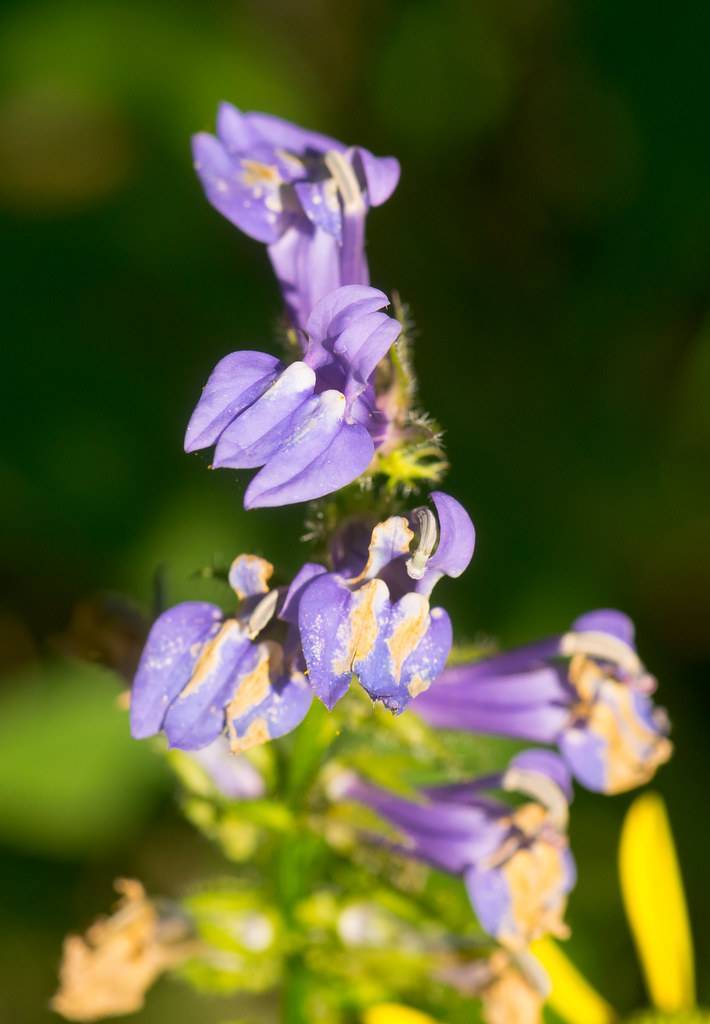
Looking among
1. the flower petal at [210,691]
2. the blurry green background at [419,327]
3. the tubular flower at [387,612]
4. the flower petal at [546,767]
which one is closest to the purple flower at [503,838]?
the flower petal at [546,767]

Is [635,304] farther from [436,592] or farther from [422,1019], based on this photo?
[422,1019]

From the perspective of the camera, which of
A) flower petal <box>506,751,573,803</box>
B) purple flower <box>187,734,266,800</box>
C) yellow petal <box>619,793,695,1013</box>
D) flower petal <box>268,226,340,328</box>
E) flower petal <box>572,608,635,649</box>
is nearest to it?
flower petal <box>268,226,340,328</box>

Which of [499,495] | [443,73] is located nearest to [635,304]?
[499,495]

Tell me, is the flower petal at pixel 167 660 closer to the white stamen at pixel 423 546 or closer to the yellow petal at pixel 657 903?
the white stamen at pixel 423 546

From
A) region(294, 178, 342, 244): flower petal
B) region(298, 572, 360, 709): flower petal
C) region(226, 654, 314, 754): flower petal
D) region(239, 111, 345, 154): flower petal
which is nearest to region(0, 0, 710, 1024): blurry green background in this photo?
region(239, 111, 345, 154): flower petal

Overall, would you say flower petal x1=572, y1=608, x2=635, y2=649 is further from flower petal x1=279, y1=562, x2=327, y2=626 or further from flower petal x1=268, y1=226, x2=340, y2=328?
flower petal x1=268, y1=226, x2=340, y2=328
